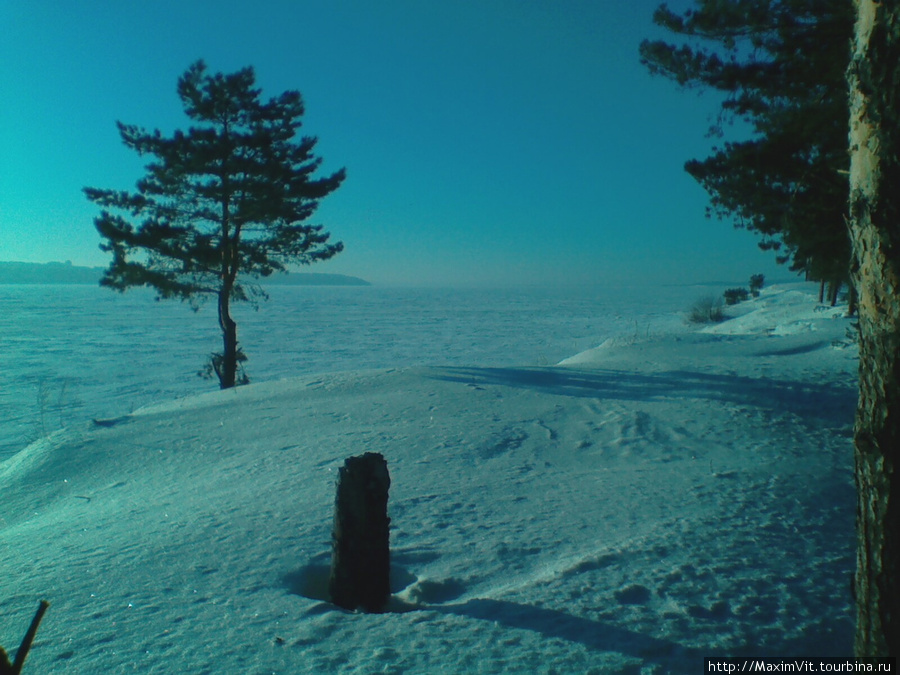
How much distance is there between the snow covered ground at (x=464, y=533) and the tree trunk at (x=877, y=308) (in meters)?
1.16

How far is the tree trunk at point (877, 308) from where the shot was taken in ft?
7.08

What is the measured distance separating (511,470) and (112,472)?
17.8 ft

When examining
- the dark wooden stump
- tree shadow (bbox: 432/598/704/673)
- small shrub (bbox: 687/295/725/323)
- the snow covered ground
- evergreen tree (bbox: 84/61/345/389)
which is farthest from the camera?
small shrub (bbox: 687/295/725/323)

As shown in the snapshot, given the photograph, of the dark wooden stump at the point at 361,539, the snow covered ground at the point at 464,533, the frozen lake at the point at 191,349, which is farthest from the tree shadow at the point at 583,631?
the frozen lake at the point at 191,349

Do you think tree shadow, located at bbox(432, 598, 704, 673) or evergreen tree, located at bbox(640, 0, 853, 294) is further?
evergreen tree, located at bbox(640, 0, 853, 294)

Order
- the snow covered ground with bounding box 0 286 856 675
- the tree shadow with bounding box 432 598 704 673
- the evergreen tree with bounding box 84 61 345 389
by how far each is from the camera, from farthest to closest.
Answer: the evergreen tree with bounding box 84 61 345 389 < the snow covered ground with bounding box 0 286 856 675 < the tree shadow with bounding box 432 598 704 673

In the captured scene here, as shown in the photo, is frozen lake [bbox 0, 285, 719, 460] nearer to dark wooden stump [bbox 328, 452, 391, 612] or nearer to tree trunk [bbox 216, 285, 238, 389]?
tree trunk [bbox 216, 285, 238, 389]

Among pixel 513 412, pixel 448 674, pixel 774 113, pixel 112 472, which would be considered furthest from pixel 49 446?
pixel 774 113

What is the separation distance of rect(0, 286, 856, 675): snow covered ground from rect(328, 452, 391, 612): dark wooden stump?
22 centimetres

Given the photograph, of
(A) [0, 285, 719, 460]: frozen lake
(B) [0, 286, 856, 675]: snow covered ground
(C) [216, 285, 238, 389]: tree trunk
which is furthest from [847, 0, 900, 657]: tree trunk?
(C) [216, 285, 238, 389]: tree trunk

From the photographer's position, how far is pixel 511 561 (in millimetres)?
4465

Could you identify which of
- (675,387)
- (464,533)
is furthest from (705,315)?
(464,533)

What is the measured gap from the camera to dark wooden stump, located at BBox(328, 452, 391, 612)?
3865mm

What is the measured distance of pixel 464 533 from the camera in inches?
198
